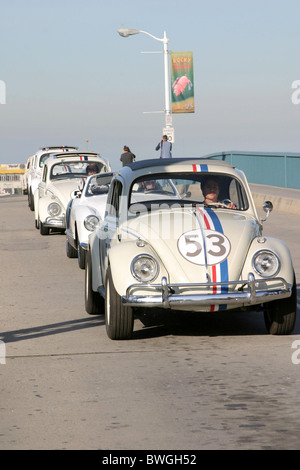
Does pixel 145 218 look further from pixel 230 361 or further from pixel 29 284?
pixel 29 284

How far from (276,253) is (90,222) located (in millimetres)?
6133

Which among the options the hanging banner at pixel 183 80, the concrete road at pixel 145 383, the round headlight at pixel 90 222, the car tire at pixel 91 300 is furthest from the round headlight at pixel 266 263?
the hanging banner at pixel 183 80

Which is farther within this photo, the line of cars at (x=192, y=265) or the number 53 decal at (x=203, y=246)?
the number 53 decal at (x=203, y=246)

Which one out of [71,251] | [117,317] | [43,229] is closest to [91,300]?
[117,317]

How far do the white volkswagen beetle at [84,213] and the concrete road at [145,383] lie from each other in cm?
310

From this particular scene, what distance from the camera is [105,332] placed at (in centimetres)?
895

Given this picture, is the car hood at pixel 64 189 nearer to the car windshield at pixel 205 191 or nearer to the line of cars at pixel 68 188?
the line of cars at pixel 68 188

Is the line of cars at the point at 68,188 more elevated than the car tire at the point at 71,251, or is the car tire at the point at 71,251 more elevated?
the line of cars at the point at 68,188

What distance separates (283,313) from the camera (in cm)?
834

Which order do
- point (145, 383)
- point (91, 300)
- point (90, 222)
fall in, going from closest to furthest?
1. point (145, 383)
2. point (91, 300)
3. point (90, 222)

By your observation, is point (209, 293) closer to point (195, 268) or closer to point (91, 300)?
point (195, 268)

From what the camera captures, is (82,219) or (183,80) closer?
(82,219)

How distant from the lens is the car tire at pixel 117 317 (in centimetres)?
829
